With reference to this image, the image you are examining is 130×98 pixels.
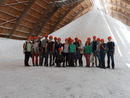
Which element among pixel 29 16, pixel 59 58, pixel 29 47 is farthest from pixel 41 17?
pixel 59 58

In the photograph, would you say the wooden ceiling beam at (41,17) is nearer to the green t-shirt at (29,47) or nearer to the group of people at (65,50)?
the group of people at (65,50)

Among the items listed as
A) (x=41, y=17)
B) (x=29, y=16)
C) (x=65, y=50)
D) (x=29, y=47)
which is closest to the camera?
(x=29, y=47)

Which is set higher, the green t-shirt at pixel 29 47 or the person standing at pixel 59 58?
the green t-shirt at pixel 29 47

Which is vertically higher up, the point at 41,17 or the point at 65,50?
the point at 41,17

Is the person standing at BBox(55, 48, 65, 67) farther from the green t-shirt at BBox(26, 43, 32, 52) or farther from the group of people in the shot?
the green t-shirt at BBox(26, 43, 32, 52)

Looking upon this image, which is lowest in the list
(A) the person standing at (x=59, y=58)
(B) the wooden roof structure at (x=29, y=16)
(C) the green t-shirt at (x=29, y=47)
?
(A) the person standing at (x=59, y=58)

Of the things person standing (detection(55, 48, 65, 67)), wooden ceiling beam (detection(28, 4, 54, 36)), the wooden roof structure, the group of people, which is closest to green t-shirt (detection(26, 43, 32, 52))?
the group of people

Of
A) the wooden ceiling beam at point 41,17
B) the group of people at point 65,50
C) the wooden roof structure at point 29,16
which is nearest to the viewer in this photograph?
the group of people at point 65,50

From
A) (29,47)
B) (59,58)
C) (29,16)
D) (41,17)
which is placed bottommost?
(59,58)

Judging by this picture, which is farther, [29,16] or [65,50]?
[29,16]

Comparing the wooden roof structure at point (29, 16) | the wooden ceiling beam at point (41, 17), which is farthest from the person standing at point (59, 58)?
the wooden ceiling beam at point (41, 17)

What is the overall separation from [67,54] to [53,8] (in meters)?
23.0

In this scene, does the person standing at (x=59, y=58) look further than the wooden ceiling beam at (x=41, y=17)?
No

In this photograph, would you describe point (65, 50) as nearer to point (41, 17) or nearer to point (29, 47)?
point (29, 47)
